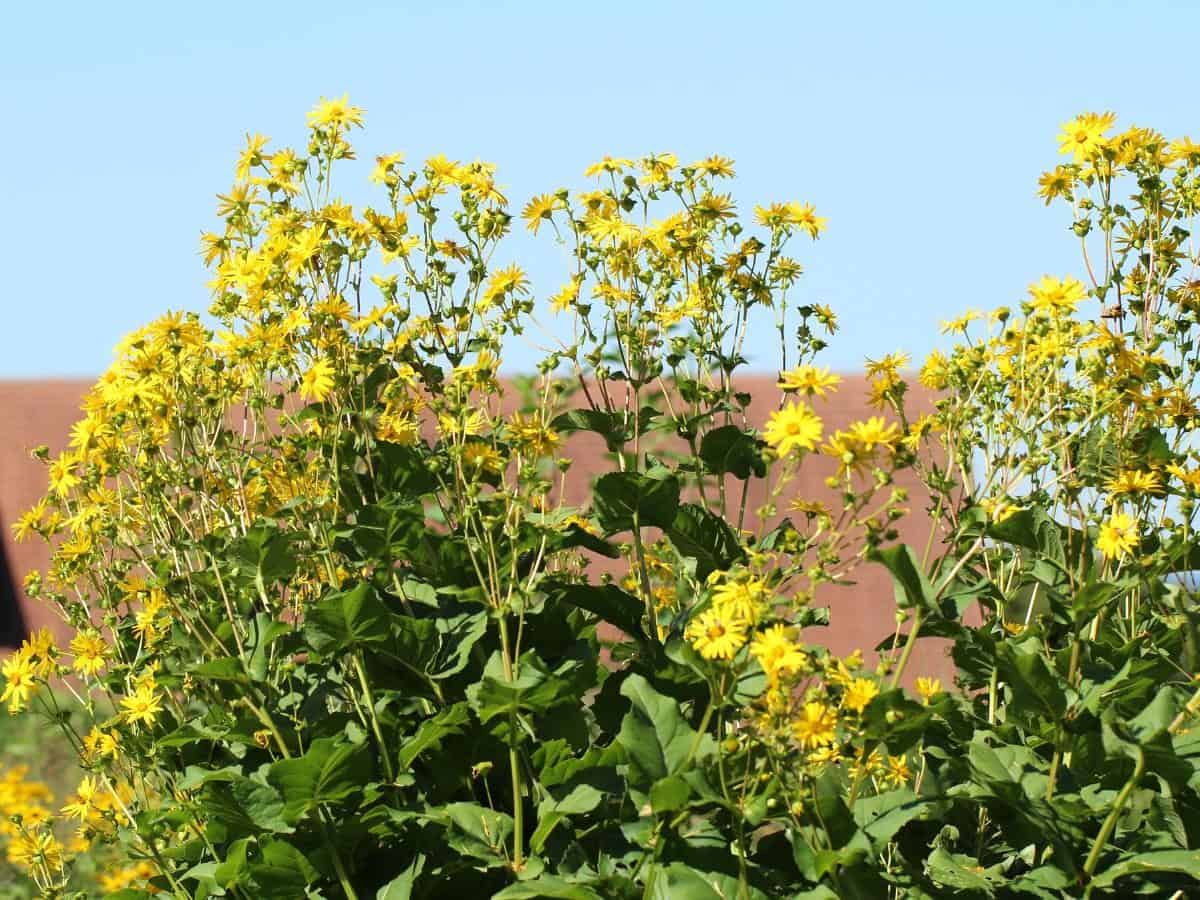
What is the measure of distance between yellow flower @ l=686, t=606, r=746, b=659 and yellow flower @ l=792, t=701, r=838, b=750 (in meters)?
0.14

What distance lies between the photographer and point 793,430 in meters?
2.36

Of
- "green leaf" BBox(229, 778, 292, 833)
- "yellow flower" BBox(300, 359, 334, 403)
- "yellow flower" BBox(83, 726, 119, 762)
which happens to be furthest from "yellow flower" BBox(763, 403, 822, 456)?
"yellow flower" BBox(83, 726, 119, 762)

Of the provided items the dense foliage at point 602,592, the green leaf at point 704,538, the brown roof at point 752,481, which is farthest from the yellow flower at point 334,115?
the brown roof at point 752,481

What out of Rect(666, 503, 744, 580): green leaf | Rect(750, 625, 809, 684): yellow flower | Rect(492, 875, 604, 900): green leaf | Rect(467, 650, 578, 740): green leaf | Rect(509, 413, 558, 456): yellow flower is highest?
Rect(509, 413, 558, 456): yellow flower

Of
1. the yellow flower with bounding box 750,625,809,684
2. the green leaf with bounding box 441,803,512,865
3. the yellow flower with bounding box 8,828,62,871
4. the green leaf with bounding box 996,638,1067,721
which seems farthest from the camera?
the yellow flower with bounding box 8,828,62,871

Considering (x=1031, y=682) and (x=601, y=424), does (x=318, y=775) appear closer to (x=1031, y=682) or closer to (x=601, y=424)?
(x=601, y=424)

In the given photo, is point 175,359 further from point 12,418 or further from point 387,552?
point 12,418

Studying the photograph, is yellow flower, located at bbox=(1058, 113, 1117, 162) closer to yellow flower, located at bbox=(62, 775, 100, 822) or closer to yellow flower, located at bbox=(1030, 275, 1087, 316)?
yellow flower, located at bbox=(1030, 275, 1087, 316)

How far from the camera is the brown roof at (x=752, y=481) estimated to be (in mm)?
7445

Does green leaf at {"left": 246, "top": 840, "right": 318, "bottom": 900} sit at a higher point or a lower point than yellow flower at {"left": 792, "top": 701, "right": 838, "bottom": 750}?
lower

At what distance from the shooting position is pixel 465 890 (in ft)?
9.34

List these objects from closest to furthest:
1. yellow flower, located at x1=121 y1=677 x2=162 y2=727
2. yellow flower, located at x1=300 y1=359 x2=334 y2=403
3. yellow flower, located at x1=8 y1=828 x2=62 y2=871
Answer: yellow flower, located at x1=300 y1=359 x2=334 y2=403 → yellow flower, located at x1=121 y1=677 x2=162 y2=727 → yellow flower, located at x1=8 y1=828 x2=62 y2=871

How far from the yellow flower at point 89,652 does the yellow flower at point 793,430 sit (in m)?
1.71

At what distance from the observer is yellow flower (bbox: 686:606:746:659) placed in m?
2.20
